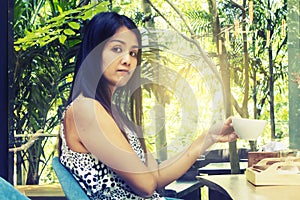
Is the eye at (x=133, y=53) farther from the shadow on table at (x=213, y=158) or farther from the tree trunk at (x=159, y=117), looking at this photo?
the shadow on table at (x=213, y=158)

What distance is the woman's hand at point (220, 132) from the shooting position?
287 cm

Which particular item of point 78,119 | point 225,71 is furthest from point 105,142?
point 225,71

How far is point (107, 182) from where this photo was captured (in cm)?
248

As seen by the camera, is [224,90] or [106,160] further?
[224,90]

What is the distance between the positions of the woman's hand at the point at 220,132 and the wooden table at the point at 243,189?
201 mm

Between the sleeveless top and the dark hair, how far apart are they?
1.13ft

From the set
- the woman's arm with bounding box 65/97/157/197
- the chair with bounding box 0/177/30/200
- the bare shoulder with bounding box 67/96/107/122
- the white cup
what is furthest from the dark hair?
the chair with bounding box 0/177/30/200

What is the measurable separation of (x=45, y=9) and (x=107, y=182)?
1.11 m

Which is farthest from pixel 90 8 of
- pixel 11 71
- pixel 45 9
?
pixel 11 71

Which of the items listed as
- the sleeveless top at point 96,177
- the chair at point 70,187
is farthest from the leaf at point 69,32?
the chair at point 70,187

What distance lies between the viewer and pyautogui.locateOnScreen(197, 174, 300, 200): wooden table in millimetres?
2083

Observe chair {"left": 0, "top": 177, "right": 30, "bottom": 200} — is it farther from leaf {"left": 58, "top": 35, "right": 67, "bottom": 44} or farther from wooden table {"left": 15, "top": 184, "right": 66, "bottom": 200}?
leaf {"left": 58, "top": 35, "right": 67, "bottom": 44}

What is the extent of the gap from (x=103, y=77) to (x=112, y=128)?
431mm

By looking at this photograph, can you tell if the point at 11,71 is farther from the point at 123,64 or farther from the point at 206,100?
the point at 206,100
